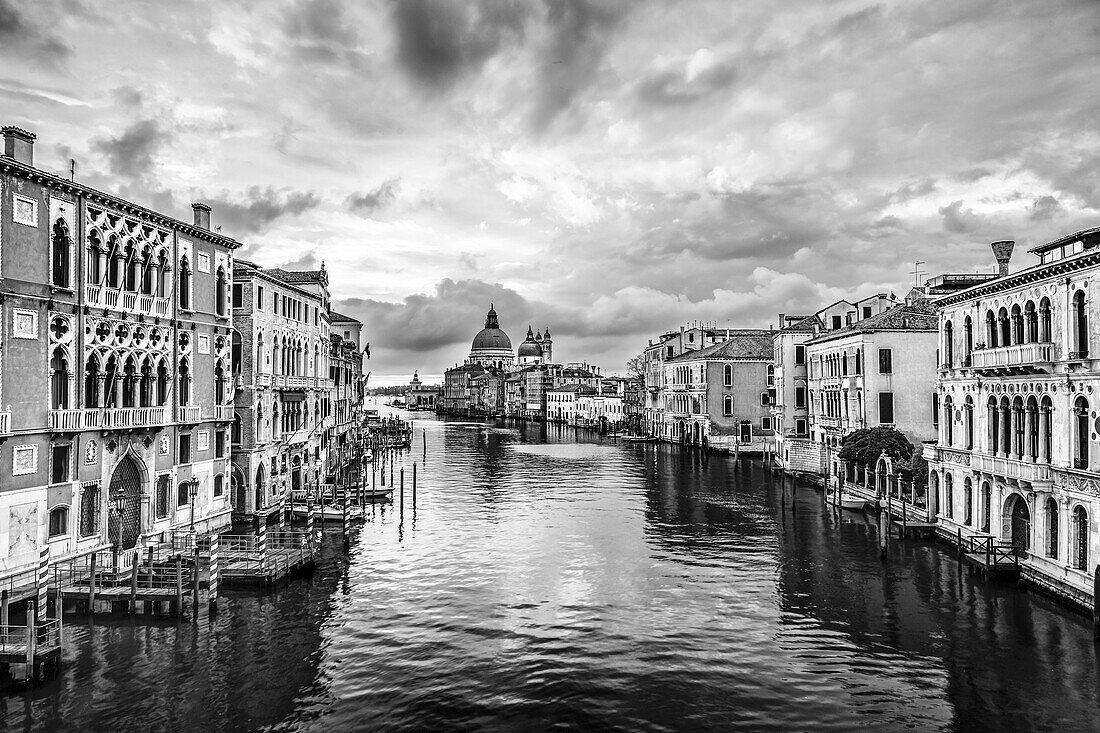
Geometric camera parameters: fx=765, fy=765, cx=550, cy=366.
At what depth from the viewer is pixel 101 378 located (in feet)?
85.3

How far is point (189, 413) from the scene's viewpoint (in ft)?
99.7

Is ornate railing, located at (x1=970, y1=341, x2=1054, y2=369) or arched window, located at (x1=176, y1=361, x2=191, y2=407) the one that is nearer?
ornate railing, located at (x1=970, y1=341, x2=1054, y2=369)

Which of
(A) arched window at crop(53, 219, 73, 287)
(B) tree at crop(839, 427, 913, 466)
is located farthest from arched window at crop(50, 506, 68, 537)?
(B) tree at crop(839, 427, 913, 466)

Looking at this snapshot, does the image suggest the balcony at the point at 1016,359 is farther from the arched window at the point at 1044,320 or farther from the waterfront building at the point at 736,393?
the waterfront building at the point at 736,393

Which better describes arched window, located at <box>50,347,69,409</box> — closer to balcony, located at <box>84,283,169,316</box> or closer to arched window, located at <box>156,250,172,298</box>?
balcony, located at <box>84,283,169,316</box>

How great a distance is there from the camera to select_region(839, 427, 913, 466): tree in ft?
133

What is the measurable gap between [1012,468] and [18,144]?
33948 mm

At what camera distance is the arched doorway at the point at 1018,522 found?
26.8 m

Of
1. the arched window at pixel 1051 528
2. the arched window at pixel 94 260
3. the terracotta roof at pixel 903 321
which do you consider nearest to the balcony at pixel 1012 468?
the arched window at pixel 1051 528

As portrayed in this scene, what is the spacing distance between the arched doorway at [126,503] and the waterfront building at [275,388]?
9.05 m

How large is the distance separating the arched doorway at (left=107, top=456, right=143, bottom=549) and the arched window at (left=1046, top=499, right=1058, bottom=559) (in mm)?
31200

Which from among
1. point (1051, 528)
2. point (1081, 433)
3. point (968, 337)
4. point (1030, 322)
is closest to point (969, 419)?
point (968, 337)

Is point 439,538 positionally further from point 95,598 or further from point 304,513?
point 95,598

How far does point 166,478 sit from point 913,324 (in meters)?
41.7
